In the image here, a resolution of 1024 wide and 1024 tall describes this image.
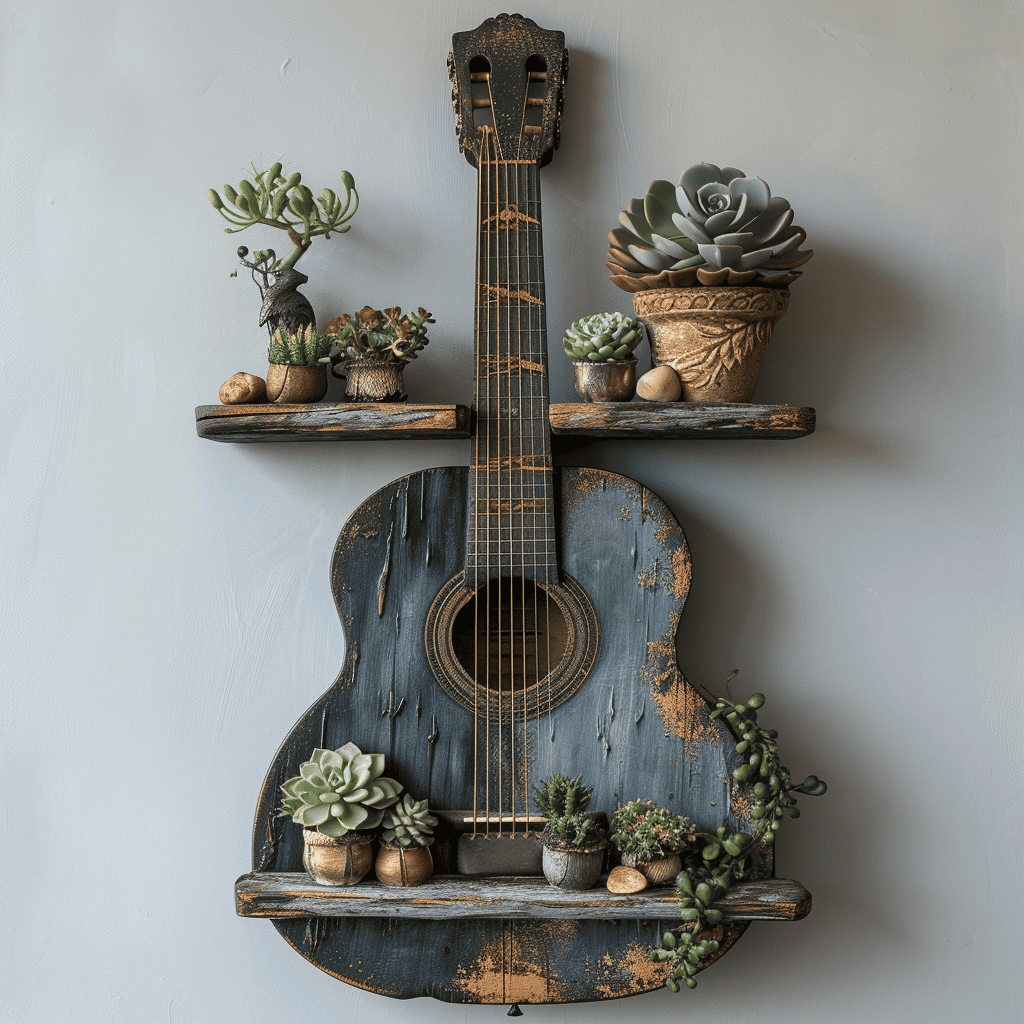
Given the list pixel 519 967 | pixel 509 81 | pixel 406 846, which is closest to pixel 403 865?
pixel 406 846

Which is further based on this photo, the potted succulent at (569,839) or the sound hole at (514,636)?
the sound hole at (514,636)

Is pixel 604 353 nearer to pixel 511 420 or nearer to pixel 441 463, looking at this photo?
pixel 511 420

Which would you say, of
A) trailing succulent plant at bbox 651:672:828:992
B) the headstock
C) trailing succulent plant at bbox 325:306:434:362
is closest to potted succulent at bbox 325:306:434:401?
trailing succulent plant at bbox 325:306:434:362

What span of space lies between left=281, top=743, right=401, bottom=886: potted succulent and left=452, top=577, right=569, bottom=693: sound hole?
0.60ft

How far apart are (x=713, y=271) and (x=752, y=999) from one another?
3.07ft

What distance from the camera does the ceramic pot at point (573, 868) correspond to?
3.67 feet

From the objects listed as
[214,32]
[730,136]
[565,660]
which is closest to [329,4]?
[214,32]

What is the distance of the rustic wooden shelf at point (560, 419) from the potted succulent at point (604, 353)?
3 cm

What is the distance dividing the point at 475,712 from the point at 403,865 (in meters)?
0.20

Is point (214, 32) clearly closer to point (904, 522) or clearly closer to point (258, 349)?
point (258, 349)

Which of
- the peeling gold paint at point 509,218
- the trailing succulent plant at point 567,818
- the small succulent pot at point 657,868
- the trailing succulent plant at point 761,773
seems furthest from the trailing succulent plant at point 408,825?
A: the peeling gold paint at point 509,218

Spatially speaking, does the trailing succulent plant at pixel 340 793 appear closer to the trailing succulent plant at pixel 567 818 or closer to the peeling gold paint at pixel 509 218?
the trailing succulent plant at pixel 567 818

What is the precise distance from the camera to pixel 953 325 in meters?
1.30

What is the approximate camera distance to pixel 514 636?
50.6 inches
